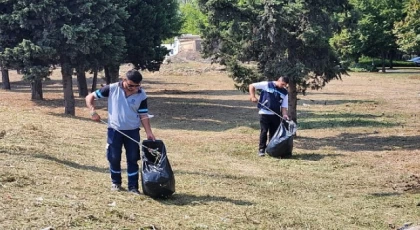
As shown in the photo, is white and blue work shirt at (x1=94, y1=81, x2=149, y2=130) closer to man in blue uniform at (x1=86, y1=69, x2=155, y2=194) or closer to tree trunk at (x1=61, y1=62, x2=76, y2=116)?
man in blue uniform at (x1=86, y1=69, x2=155, y2=194)

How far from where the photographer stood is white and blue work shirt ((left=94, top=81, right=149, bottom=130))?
755 cm

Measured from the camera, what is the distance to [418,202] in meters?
8.82

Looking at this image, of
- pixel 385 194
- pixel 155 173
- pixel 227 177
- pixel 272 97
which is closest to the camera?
pixel 155 173

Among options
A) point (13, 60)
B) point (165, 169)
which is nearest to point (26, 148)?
point (165, 169)

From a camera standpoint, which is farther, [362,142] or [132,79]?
[362,142]

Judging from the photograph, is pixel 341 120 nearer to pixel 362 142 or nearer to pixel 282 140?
pixel 362 142

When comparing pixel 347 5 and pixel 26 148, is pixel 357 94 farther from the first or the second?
pixel 26 148

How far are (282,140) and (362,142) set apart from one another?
383cm

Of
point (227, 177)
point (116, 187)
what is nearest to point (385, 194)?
point (227, 177)

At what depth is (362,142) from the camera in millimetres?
15508

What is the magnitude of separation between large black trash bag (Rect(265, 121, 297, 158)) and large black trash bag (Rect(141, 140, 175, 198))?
5338mm

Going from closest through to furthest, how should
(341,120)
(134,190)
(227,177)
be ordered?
1. (134,190)
2. (227,177)
3. (341,120)

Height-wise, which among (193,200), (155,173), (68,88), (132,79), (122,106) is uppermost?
(132,79)

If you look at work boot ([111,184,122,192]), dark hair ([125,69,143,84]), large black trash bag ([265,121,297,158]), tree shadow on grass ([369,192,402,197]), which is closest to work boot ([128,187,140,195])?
work boot ([111,184,122,192])
